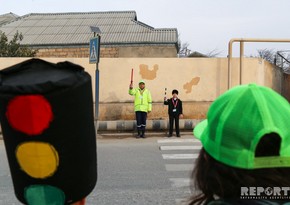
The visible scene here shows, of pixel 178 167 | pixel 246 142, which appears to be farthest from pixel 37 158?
pixel 178 167

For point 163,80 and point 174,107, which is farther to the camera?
point 163,80

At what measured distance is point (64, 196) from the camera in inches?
60.4

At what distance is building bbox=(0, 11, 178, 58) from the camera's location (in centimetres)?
2534

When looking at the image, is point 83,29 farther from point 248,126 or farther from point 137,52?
point 248,126

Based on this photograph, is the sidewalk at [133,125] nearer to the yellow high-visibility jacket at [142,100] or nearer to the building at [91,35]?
the yellow high-visibility jacket at [142,100]

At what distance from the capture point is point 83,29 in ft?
94.5

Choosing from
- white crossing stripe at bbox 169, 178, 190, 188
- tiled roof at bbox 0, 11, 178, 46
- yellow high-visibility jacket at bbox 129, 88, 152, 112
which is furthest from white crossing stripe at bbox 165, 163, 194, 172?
tiled roof at bbox 0, 11, 178, 46

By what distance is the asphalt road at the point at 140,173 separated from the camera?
5668mm

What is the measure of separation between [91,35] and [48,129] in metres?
26.0

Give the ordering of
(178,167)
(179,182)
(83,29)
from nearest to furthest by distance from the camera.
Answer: (179,182) → (178,167) → (83,29)

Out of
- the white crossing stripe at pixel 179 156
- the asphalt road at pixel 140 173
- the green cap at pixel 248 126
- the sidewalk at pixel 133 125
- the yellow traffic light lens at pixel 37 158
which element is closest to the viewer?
the green cap at pixel 248 126

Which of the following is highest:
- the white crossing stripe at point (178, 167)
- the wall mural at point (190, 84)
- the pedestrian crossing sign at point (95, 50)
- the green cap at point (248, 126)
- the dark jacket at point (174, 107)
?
the pedestrian crossing sign at point (95, 50)

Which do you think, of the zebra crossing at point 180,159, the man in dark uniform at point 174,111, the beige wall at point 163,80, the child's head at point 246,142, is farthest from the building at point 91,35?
the child's head at point 246,142

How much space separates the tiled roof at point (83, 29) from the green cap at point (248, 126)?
2409 centimetres
